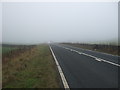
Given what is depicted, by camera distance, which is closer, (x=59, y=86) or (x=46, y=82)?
(x=59, y=86)

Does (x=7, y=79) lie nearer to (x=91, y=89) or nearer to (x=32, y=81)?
(x=32, y=81)

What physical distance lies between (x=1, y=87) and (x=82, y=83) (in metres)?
4.02

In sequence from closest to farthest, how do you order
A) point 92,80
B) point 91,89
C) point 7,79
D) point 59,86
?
point 91,89, point 59,86, point 92,80, point 7,79

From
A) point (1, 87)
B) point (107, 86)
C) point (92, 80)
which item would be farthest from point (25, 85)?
point (107, 86)

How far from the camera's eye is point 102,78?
8875 mm

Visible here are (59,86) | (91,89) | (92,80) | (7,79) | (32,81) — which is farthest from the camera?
(7,79)

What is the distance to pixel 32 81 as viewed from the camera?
374 inches

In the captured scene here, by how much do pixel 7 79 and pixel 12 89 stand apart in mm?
2412

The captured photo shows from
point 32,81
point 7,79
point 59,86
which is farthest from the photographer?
point 7,79

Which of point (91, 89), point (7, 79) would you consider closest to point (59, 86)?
point (91, 89)

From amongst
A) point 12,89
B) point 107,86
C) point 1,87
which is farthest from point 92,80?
point 1,87

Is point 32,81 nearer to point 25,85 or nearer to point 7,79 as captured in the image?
point 25,85

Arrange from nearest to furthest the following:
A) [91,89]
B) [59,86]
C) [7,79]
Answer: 1. [91,89]
2. [59,86]
3. [7,79]

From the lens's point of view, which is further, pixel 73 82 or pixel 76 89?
pixel 73 82
